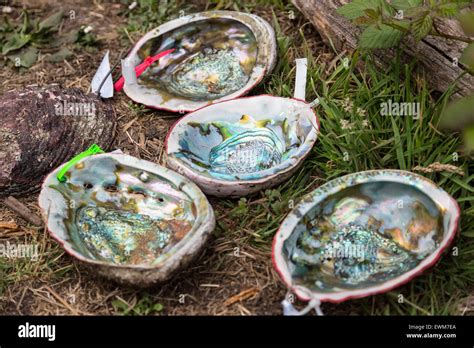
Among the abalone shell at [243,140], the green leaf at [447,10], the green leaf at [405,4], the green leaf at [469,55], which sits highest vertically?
the green leaf at [447,10]

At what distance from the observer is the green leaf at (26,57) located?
349cm

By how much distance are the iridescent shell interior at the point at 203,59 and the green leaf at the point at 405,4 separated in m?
0.71

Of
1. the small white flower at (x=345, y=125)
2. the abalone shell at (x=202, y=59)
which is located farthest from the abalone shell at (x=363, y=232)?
the abalone shell at (x=202, y=59)

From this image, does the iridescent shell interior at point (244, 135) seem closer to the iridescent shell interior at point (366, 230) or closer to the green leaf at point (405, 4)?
the iridescent shell interior at point (366, 230)

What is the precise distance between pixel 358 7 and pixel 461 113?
0.50m

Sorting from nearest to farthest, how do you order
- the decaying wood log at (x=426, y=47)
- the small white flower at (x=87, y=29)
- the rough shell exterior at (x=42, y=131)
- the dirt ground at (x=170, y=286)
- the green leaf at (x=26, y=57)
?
the dirt ground at (x=170, y=286)
the decaying wood log at (x=426, y=47)
the rough shell exterior at (x=42, y=131)
the green leaf at (x=26, y=57)
the small white flower at (x=87, y=29)

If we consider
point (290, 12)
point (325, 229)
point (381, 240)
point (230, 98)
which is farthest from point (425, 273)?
point (290, 12)

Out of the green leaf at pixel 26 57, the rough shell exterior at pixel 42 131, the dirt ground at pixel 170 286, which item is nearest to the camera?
the dirt ground at pixel 170 286

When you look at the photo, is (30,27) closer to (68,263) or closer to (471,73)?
(68,263)

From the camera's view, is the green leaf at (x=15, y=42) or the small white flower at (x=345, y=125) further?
the green leaf at (x=15, y=42)

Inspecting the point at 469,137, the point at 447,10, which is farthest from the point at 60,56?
the point at 469,137

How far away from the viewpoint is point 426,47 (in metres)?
2.84

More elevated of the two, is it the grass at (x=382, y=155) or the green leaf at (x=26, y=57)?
the grass at (x=382, y=155)

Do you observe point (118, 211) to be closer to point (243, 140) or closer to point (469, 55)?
point (243, 140)
